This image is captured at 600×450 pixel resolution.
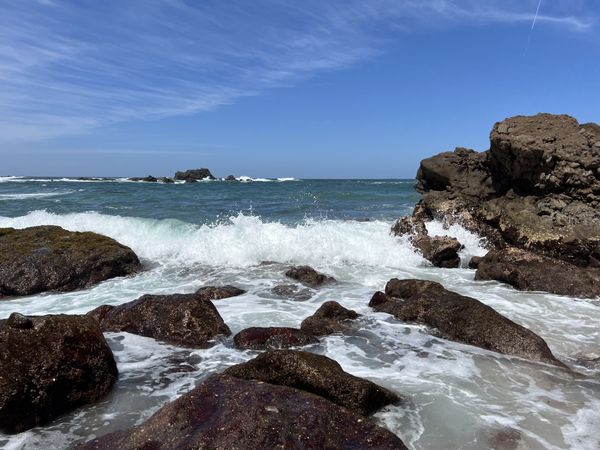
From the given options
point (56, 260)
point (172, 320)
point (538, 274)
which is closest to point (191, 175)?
point (56, 260)

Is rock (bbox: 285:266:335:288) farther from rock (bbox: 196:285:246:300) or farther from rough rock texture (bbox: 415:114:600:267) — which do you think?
rough rock texture (bbox: 415:114:600:267)

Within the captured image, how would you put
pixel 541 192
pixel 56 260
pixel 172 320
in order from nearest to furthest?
pixel 172 320 → pixel 56 260 → pixel 541 192

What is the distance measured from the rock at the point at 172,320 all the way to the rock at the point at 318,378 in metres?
1.82

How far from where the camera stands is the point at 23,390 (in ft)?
13.4

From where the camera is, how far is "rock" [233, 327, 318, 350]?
5.84m

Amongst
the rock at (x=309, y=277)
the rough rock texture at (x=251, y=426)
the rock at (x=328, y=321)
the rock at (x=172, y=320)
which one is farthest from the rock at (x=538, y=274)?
the rough rock texture at (x=251, y=426)

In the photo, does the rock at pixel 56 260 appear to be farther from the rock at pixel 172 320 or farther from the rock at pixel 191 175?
the rock at pixel 191 175

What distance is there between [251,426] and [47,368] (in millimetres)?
2279

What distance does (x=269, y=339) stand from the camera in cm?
587

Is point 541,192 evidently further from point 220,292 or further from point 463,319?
point 220,292

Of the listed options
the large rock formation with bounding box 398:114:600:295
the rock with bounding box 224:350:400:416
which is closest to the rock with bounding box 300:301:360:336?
the rock with bounding box 224:350:400:416

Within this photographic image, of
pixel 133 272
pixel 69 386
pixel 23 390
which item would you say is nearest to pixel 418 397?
pixel 69 386

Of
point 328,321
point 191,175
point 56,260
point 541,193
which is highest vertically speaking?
point 191,175

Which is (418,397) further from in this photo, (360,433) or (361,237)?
(361,237)
